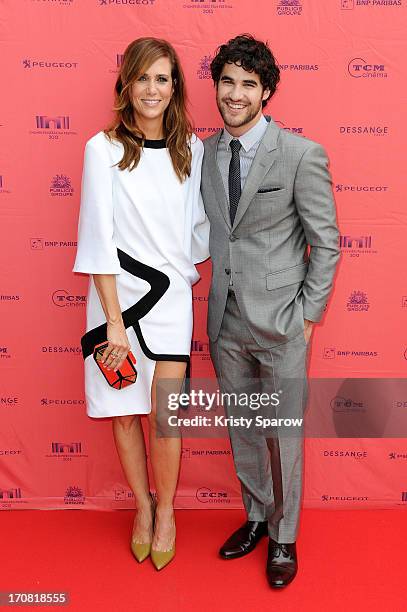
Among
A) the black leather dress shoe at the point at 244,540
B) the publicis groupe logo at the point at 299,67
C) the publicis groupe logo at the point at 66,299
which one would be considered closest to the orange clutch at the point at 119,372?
the publicis groupe logo at the point at 66,299

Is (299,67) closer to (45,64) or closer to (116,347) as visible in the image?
(45,64)

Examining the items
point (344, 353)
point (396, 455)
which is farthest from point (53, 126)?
point (396, 455)

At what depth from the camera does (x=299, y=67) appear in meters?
2.50

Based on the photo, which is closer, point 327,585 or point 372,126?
point 327,585

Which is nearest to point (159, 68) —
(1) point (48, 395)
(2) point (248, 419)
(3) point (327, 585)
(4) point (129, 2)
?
(4) point (129, 2)

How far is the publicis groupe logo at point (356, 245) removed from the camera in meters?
2.64

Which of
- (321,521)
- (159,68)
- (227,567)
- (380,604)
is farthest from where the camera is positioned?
(321,521)

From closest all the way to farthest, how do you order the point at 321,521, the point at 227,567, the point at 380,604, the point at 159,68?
the point at 159,68, the point at 380,604, the point at 227,567, the point at 321,521

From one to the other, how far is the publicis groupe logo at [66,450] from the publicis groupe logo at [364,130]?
1708 mm

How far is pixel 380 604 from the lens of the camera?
2.22 m

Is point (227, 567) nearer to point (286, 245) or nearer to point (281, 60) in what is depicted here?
point (286, 245)

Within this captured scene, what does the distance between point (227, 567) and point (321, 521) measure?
21.0 inches

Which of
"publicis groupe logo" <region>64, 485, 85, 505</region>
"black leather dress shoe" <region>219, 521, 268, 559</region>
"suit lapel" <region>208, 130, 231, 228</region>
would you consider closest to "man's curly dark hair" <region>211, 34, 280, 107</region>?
Answer: "suit lapel" <region>208, 130, 231, 228</region>

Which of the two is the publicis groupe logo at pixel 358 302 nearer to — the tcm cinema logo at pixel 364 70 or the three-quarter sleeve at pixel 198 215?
the three-quarter sleeve at pixel 198 215
